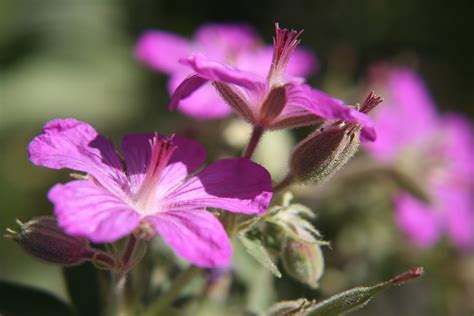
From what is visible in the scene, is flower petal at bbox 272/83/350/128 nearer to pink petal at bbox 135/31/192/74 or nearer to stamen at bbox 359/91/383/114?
stamen at bbox 359/91/383/114

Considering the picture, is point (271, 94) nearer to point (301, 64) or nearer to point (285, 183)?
point (285, 183)

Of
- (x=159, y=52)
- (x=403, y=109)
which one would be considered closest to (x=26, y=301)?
(x=159, y=52)

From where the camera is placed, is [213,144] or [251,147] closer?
[251,147]

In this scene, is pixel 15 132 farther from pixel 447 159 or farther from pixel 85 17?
pixel 447 159

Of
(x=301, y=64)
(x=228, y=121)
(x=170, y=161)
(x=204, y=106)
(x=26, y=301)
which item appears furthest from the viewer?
(x=301, y=64)

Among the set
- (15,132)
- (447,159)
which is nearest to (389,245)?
(447,159)

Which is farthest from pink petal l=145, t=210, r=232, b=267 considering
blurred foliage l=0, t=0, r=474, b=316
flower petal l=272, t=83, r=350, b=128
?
blurred foliage l=0, t=0, r=474, b=316

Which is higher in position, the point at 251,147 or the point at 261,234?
the point at 251,147
